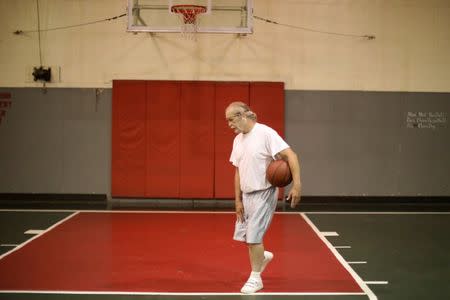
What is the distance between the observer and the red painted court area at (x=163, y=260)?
17.9 feet

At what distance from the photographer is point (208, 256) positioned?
6.71 meters

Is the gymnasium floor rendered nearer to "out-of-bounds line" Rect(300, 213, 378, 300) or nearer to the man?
"out-of-bounds line" Rect(300, 213, 378, 300)

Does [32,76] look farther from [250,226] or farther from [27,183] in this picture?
[250,226]

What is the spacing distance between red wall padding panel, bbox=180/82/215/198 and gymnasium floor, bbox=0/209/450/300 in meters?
1.33

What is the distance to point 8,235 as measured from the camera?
25.4ft

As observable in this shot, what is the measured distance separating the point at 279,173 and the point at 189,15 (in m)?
5.72

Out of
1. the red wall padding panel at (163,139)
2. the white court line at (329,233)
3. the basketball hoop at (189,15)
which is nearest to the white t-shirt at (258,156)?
the white court line at (329,233)

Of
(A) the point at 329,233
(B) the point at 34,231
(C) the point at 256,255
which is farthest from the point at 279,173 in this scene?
(B) the point at 34,231

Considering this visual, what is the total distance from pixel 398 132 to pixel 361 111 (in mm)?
864

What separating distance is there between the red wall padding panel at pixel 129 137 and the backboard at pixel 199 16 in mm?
1329

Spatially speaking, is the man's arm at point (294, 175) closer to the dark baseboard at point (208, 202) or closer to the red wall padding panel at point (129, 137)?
the dark baseboard at point (208, 202)

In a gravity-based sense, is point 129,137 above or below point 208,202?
above

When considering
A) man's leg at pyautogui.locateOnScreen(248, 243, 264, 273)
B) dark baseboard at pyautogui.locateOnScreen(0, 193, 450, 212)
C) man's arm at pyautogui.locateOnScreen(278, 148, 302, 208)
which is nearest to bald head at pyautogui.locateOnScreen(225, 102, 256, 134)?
man's arm at pyautogui.locateOnScreen(278, 148, 302, 208)

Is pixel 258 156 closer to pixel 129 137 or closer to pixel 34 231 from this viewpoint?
pixel 34 231
